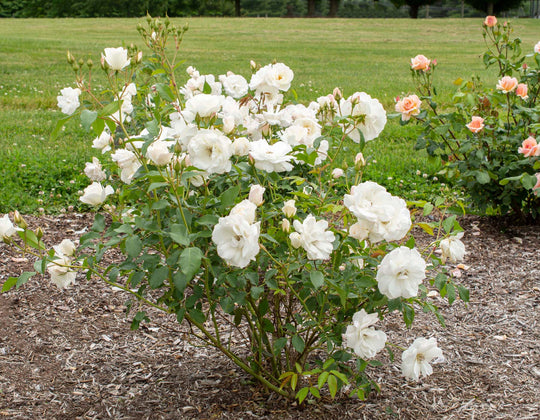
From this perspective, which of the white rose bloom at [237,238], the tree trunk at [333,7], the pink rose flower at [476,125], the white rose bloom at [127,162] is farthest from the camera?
the tree trunk at [333,7]

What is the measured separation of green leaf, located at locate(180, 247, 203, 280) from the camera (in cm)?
152

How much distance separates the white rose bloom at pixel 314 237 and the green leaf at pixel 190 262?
264 mm

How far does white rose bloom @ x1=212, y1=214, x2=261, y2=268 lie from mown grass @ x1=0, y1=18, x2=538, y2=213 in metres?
0.91

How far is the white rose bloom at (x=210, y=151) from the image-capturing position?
1.65 metres

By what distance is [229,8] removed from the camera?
110ft

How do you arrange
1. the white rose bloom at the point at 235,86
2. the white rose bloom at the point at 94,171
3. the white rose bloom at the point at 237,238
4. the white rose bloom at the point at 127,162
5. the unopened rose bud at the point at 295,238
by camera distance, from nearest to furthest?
1. the white rose bloom at the point at 237,238
2. the unopened rose bud at the point at 295,238
3. the white rose bloom at the point at 127,162
4. the white rose bloom at the point at 94,171
5. the white rose bloom at the point at 235,86

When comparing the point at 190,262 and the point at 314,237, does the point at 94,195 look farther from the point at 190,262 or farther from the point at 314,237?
the point at 314,237

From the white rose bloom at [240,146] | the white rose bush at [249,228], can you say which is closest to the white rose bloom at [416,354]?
the white rose bush at [249,228]

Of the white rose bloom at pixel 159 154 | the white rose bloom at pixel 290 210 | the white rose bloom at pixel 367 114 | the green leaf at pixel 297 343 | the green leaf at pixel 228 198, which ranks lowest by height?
the green leaf at pixel 297 343

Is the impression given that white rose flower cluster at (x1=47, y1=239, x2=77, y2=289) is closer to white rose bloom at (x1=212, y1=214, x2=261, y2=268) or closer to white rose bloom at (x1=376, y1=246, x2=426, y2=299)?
white rose bloom at (x1=212, y1=214, x2=261, y2=268)

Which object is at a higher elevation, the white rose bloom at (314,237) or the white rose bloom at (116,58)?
the white rose bloom at (116,58)

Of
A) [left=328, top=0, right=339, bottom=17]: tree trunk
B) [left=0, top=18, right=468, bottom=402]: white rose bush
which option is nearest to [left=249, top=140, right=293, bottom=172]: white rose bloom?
[left=0, top=18, right=468, bottom=402]: white rose bush

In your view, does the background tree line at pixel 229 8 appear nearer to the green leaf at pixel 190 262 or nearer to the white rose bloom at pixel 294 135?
the white rose bloom at pixel 294 135

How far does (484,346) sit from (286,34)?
19124 millimetres
